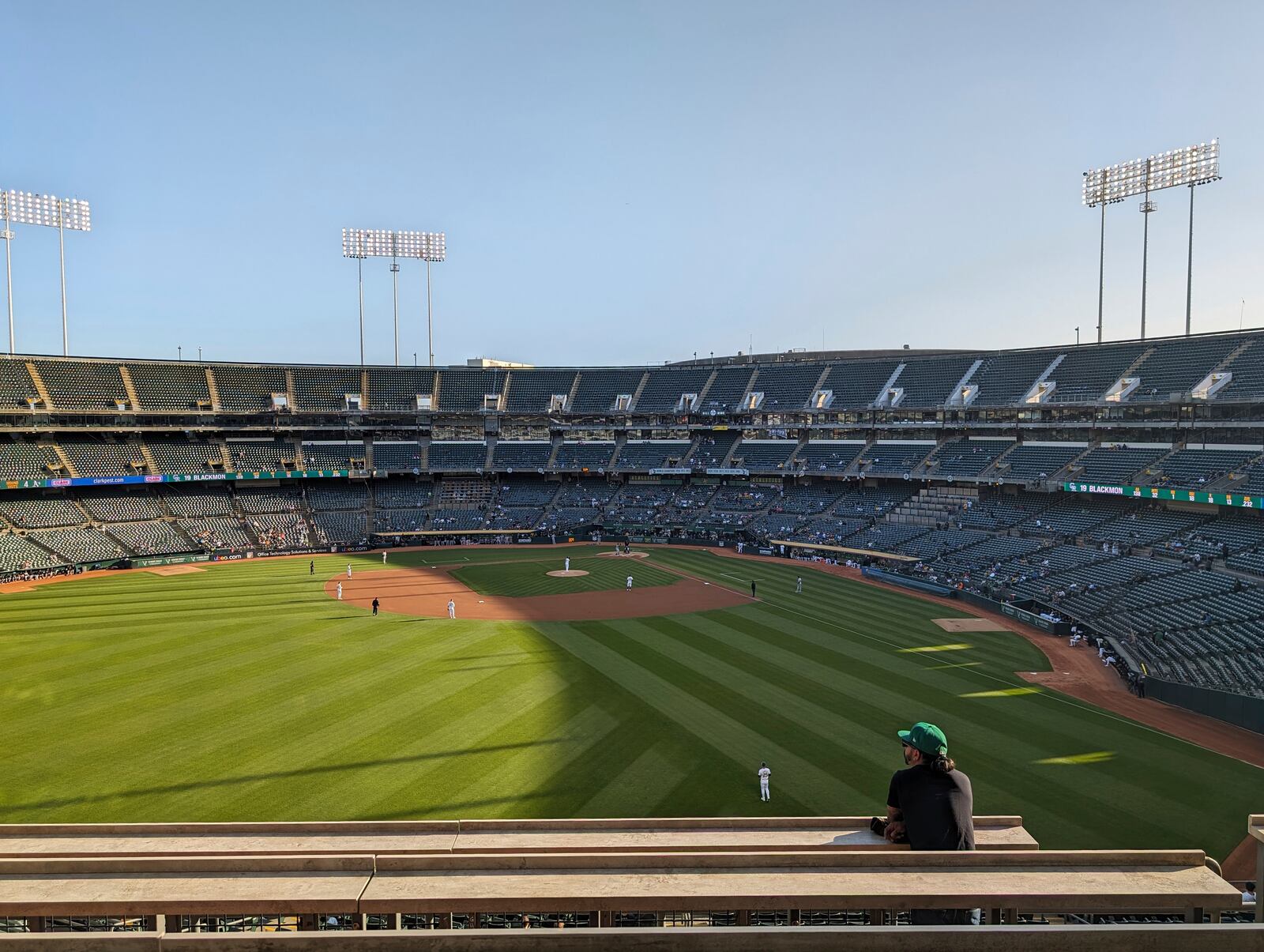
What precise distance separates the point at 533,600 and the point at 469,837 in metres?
35.6

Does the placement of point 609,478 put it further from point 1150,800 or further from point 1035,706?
point 1150,800

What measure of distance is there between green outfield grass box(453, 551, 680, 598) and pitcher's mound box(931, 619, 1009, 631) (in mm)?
17884

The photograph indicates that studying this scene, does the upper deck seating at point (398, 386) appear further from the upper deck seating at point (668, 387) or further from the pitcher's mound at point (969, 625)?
the pitcher's mound at point (969, 625)

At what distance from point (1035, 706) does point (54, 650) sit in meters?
40.6

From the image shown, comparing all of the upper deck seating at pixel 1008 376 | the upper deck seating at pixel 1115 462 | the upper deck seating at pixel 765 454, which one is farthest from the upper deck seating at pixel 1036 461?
the upper deck seating at pixel 765 454

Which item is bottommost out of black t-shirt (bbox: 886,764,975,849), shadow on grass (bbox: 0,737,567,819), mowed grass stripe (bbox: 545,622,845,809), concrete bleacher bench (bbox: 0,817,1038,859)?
mowed grass stripe (bbox: 545,622,845,809)

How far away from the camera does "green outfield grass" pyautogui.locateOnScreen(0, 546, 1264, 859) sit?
1778 cm

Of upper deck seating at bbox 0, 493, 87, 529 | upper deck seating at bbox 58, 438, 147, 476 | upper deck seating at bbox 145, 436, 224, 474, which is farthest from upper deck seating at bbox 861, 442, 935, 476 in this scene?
upper deck seating at bbox 0, 493, 87, 529

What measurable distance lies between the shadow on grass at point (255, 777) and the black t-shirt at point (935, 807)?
16931 mm

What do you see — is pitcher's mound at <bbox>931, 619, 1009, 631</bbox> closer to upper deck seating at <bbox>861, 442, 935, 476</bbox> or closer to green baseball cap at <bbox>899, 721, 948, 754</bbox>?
upper deck seating at <bbox>861, 442, 935, 476</bbox>

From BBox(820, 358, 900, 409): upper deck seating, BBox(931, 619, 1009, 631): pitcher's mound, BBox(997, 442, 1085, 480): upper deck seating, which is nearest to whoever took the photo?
BBox(931, 619, 1009, 631): pitcher's mound

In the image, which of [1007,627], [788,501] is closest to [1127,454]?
[1007,627]

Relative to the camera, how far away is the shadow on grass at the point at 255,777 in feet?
58.0

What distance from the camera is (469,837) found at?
714 centimetres
